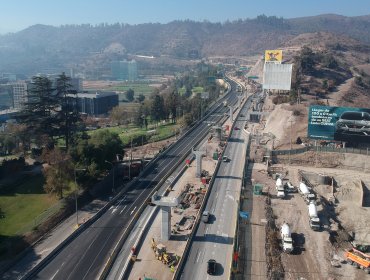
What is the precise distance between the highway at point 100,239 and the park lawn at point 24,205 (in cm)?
862

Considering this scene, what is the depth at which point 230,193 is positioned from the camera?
190 ft

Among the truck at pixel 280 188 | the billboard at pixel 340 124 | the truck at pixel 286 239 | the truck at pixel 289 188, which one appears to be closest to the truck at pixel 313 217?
the truck at pixel 286 239

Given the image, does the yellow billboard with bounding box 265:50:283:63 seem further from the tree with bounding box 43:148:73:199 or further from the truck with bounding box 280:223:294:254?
the truck with bounding box 280:223:294:254

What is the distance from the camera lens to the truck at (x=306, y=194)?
58.4m

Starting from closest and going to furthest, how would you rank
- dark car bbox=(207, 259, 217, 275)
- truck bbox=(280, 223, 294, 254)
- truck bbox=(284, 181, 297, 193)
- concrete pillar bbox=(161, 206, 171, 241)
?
dark car bbox=(207, 259, 217, 275) < concrete pillar bbox=(161, 206, 171, 241) < truck bbox=(280, 223, 294, 254) < truck bbox=(284, 181, 297, 193)

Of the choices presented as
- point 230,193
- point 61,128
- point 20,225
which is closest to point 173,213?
point 230,193

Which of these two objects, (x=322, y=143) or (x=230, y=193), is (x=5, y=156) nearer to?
(x=230, y=193)

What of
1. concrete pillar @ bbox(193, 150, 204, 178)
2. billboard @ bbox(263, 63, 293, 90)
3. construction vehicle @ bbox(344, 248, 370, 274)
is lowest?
construction vehicle @ bbox(344, 248, 370, 274)

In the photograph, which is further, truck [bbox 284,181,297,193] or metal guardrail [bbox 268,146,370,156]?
metal guardrail [bbox 268,146,370,156]

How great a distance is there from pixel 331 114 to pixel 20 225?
2042 inches

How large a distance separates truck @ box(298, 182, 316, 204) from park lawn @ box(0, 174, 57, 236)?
119ft

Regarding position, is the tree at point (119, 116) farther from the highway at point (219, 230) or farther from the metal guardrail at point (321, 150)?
the metal guardrail at point (321, 150)

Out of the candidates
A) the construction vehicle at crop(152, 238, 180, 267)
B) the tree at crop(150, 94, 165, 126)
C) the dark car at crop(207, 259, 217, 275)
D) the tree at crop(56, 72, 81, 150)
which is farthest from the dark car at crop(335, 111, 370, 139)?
the tree at crop(150, 94, 165, 126)

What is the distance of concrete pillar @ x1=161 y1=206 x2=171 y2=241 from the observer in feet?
147
